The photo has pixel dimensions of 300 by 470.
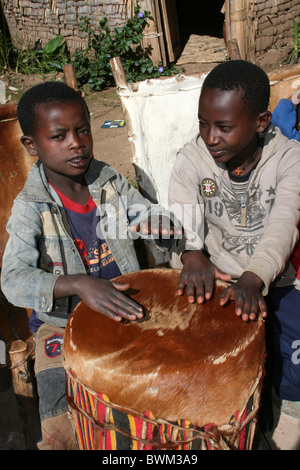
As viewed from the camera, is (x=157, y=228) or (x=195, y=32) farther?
(x=195, y=32)

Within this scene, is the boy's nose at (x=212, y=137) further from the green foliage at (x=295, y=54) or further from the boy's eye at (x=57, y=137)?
the green foliage at (x=295, y=54)

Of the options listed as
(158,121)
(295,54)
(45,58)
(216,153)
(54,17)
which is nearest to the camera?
(216,153)

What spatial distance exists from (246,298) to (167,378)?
36 cm

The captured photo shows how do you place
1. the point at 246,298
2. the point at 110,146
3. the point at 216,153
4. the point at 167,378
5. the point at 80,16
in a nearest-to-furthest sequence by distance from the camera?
A: the point at 167,378 → the point at 246,298 → the point at 216,153 → the point at 110,146 → the point at 80,16

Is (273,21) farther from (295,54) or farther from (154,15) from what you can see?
(154,15)

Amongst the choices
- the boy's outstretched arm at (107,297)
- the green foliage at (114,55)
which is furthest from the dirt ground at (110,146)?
the boy's outstretched arm at (107,297)

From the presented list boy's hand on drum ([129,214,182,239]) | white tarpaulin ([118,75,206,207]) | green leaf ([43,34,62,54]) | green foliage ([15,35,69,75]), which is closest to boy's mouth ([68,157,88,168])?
boy's hand on drum ([129,214,182,239])

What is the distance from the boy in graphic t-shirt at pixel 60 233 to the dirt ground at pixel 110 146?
1.91 feet

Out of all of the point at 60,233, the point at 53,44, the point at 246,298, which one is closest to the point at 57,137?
the point at 60,233

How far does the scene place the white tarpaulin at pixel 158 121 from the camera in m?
2.42

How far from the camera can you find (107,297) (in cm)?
135
